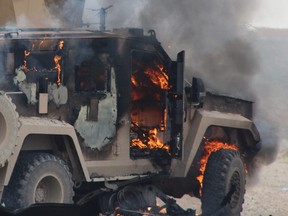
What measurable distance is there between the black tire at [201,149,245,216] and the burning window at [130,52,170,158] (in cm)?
111

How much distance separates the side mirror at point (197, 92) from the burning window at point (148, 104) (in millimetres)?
357

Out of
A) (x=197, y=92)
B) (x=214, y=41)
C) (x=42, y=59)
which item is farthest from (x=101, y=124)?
(x=214, y=41)

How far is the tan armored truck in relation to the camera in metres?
7.77

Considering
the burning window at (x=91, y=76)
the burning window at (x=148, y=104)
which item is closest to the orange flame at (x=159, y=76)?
the burning window at (x=148, y=104)

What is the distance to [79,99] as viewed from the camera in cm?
837

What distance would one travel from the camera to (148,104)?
963 centimetres

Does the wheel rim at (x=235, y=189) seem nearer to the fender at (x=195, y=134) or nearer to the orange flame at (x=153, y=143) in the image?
the fender at (x=195, y=134)

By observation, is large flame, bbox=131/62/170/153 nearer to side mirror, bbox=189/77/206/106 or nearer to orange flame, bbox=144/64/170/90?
orange flame, bbox=144/64/170/90

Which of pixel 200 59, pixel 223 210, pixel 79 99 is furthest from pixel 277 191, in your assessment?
pixel 79 99

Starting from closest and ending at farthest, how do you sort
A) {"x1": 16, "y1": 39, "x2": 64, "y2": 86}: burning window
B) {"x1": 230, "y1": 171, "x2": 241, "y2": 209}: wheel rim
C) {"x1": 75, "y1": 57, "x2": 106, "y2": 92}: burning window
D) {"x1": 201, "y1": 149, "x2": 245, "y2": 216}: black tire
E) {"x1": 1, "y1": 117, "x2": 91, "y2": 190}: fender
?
{"x1": 1, "y1": 117, "x2": 91, "y2": 190}: fender
{"x1": 16, "y1": 39, "x2": 64, "y2": 86}: burning window
{"x1": 75, "y1": 57, "x2": 106, "y2": 92}: burning window
{"x1": 201, "y1": 149, "x2": 245, "y2": 216}: black tire
{"x1": 230, "y1": 171, "x2": 241, "y2": 209}: wheel rim

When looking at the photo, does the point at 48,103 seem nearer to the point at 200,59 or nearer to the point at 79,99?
the point at 79,99

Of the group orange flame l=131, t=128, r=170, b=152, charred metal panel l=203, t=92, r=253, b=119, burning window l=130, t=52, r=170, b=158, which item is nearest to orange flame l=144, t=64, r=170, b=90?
burning window l=130, t=52, r=170, b=158

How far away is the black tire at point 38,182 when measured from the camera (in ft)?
24.5

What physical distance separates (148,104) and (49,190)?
2.27 metres
